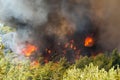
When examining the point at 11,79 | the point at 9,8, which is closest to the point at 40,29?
the point at 9,8

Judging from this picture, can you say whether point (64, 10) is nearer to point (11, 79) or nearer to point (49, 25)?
point (49, 25)

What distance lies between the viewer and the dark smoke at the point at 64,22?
2716 centimetres

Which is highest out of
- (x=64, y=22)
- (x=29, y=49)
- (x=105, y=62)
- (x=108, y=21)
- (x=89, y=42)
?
(x=64, y=22)

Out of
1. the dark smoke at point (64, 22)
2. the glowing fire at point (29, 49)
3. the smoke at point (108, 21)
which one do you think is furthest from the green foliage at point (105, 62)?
the glowing fire at point (29, 49)

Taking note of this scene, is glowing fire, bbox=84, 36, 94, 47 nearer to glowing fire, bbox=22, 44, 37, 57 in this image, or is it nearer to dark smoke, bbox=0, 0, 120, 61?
dark smoke, bbox=0, 0, 120, 61

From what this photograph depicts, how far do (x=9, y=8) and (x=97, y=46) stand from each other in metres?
11.1

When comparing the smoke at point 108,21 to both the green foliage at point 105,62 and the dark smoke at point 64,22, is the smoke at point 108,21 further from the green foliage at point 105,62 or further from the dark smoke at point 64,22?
the green foliage at point 105,62

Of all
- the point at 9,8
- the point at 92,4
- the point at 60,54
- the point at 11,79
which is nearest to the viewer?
the point at 11,79

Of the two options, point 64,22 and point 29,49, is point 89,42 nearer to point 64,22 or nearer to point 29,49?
point 64,22

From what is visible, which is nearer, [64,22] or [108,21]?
[108,21]

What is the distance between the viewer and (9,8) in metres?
31.0

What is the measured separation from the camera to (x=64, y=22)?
93.0ft

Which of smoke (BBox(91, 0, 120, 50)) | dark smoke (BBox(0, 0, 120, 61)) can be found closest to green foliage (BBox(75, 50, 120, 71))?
smoke (BBox(91, 0, 120, 50))

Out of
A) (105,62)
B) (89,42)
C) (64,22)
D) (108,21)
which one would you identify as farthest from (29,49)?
(105,62)
